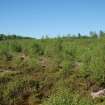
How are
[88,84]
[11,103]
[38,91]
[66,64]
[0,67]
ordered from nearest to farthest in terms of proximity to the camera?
[11,103]
[38,91]
[88,84]
[66,64]
[0,67]

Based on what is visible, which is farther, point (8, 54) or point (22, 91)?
point (8, 54)

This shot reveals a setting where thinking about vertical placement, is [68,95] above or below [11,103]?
above

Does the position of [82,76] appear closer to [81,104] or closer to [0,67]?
[0,67]

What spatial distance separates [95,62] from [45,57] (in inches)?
1016

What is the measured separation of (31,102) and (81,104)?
18.6 metres

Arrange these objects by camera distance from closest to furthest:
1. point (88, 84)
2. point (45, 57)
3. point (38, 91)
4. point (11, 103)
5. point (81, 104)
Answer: point (81, 104) → point (11, 103) → point (38, 91) → point (88, 84) → point (45, 57)

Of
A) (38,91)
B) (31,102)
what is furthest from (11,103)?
(38,91)

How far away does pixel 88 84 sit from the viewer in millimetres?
39219

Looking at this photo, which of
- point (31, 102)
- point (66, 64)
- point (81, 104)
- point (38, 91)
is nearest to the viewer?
point (81, 104)

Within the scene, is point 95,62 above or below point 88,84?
above

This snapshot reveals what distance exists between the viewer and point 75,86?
38.1 m

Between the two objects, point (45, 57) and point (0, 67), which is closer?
point (0, 67)

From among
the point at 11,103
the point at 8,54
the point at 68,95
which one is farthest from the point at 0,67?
the point at 68,95

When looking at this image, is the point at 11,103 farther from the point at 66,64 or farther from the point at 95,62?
the point at 66,64
